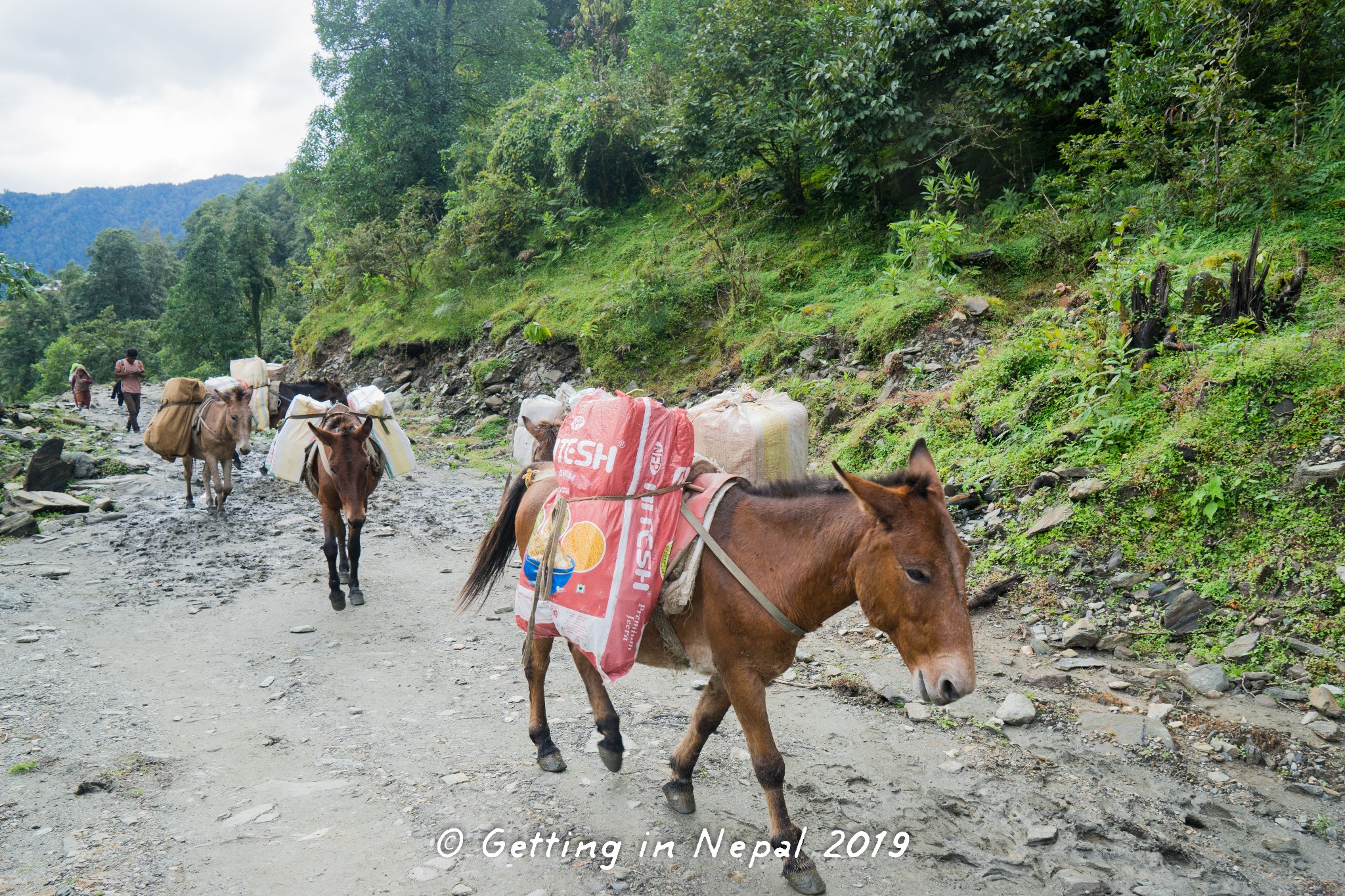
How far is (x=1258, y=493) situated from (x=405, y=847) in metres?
5.62

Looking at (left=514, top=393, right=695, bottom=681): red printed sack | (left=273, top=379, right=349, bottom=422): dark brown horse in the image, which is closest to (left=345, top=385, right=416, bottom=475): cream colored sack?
(left=273, top=379, right=349, bottom=422): dark brown horse

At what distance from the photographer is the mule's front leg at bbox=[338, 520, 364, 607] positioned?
22.3ft

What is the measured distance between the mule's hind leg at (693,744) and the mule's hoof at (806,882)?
0.66 m

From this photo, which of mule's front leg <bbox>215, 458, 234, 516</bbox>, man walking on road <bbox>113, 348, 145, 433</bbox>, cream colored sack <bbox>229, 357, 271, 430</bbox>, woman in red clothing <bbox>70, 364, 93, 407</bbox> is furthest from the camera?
woman in red clothing <bbox>70, 364, 93, 407</bbox>

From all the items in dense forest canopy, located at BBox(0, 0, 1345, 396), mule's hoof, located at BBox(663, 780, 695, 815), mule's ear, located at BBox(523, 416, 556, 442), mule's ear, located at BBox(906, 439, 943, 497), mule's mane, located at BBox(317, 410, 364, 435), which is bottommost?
mule's hoof, located at BBox(663, 780, 695, 815)

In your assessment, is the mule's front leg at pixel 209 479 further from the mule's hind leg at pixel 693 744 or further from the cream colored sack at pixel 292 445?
the mule's hind leg at pixel 693 744

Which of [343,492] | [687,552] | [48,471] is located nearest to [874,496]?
[687,552]

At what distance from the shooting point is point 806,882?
114 inches

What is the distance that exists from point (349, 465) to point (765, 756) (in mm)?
5469

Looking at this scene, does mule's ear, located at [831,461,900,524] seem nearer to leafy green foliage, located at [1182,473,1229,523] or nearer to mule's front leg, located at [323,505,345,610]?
leafy green foliage, located at [1182,473,1229,523]

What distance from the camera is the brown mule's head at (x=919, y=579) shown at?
251 cm

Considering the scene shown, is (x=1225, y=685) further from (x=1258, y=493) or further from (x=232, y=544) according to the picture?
(x=232, y=544)

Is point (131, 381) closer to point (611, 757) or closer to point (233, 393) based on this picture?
point (233, 393)

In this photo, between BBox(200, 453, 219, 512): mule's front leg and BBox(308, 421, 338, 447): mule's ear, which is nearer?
BBox(308, 421, 338, 447): mule's ear
